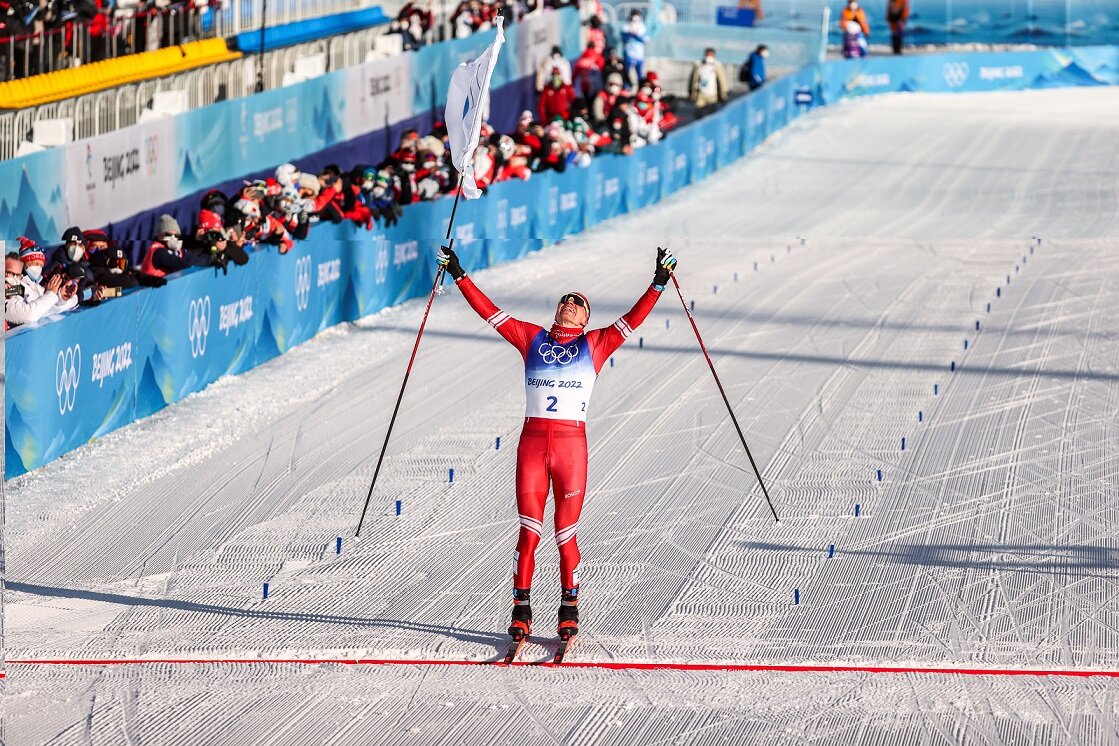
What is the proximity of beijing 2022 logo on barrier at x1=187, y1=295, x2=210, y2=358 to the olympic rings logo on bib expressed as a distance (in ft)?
19.9

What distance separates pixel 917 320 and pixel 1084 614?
26.5 feet

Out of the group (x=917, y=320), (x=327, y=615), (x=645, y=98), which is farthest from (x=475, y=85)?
(x=645, y=98)

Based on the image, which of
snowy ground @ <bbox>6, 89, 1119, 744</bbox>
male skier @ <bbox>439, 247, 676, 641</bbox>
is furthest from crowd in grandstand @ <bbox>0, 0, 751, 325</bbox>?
male skier @ <bbox>439, 247, 676, 641</bbox>

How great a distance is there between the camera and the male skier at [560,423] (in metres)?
8.57

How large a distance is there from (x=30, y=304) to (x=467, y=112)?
3.87m

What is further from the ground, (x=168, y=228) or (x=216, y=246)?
(x=168, y=228)

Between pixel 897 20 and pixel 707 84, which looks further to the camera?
pixel 897 20

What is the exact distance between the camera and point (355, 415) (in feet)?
45.5

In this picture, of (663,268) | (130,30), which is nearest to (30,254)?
(663,268)

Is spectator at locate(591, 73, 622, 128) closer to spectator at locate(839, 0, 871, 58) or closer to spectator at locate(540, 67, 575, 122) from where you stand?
spectator at locate(540, 67, 575, 122)

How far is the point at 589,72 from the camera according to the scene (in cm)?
2820

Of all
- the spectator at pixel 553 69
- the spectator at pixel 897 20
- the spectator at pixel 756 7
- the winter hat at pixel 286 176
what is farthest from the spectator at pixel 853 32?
the winter hat at pixel 286 176

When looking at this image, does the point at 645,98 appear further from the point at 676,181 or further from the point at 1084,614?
the point at 1084,614

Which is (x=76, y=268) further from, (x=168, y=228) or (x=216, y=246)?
(x=216, y=246)
